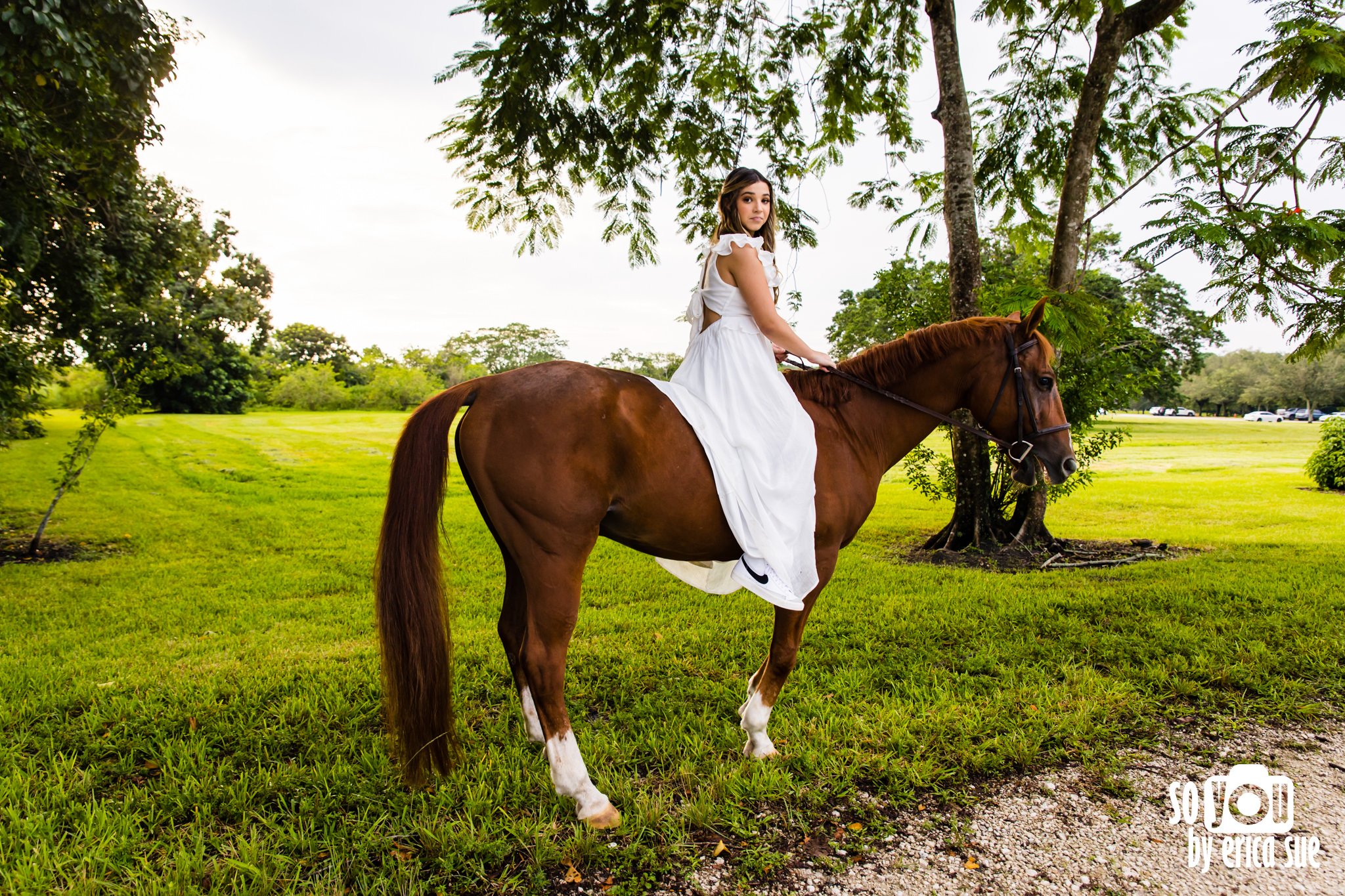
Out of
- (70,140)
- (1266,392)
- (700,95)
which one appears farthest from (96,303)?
(1266,392)

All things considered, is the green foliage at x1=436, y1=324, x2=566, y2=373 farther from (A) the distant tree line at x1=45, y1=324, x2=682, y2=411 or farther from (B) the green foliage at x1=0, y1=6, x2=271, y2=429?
(B) the green foliage at x1=0, y1=6, x2=271, y2=429

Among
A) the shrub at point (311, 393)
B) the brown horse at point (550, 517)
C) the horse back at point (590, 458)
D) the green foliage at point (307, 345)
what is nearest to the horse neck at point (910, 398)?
the brown horse at point (550, 517)

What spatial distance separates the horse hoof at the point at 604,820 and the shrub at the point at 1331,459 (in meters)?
16.7

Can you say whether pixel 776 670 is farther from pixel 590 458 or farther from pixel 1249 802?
pixel 1249 802

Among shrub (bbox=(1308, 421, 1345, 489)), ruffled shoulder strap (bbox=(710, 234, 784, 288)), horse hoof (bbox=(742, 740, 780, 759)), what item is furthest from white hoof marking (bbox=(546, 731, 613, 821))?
shrub (bbox=(1308, 421, 1345, 489))

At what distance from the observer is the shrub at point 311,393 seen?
33688mm

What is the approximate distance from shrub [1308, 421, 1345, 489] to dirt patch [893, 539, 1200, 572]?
8.20 metres

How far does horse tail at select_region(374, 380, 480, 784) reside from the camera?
246 centimetres

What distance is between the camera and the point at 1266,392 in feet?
173

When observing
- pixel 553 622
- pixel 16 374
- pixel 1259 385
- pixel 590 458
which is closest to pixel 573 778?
pixel 553 622

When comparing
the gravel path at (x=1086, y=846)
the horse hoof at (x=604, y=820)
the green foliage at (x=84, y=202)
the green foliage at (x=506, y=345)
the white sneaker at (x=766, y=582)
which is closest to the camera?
the gravel path at (x=1086, y=846)

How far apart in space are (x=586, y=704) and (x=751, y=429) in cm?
186

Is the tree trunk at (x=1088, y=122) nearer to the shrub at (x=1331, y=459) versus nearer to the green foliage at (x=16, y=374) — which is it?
the shrub at (x=1331, y=459)

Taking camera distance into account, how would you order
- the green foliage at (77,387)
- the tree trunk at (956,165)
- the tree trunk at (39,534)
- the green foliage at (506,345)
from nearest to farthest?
the tree trunk at (956,165) → the tree trunk at (39,534) → the green foliage at (77,387) → the green foliage at (506,345)
